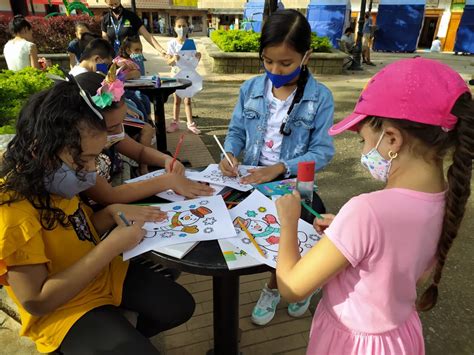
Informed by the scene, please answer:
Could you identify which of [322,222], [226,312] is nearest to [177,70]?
[226,312]

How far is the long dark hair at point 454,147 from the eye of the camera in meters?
0.92

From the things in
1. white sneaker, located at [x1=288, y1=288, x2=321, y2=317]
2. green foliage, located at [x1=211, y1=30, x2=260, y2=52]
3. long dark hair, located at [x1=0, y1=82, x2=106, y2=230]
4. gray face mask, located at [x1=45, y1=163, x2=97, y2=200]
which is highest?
long dark hair, located at [x1=0, y1=82, x2=106, y2=230]

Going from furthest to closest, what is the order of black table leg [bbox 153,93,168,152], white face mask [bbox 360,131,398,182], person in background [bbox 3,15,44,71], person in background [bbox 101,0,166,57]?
person in background [bbox 3,15,44,71] → person in background [bbox 101,0,166,57] → black table leg [bbox 153,93,168,152] → white face mask [bbox 360,131,398,182]

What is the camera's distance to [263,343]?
2127 millimetres

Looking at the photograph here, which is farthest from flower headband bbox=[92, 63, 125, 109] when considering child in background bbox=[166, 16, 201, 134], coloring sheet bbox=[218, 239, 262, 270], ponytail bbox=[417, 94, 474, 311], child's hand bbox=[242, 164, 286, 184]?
child in background bbox=[166, 16, 201, 134]

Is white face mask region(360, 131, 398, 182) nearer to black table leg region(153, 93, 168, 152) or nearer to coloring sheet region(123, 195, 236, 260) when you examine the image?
coloring sheet region(123, 195, 236, 260)

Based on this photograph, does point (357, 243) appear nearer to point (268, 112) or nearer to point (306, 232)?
point (306, 232)

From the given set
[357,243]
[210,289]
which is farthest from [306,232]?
[210,289]

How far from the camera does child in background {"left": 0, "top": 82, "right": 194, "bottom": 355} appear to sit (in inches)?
48.0

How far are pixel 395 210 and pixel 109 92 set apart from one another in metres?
1.36

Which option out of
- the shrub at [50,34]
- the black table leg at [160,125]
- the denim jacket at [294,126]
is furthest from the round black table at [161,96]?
the shrub at [50,34]

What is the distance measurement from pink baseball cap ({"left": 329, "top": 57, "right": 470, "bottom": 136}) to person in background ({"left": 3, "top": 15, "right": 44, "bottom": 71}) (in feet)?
19.7

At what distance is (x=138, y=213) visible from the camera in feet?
4.92

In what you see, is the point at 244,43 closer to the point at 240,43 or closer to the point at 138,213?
the point at 240,43
